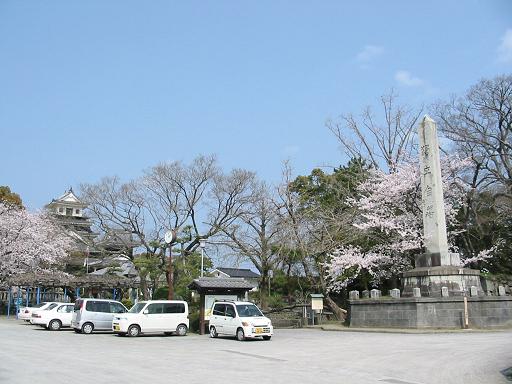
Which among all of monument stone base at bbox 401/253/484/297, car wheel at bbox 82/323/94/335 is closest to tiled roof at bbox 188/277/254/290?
car wheel at bbox 82/323/94/335

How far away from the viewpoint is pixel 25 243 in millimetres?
42438

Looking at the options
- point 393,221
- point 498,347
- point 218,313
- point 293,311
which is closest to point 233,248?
point 293,311

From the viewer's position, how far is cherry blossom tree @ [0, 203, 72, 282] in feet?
138

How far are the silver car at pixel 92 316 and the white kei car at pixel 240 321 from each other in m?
6.31

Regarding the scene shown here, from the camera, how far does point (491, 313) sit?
2456 cm

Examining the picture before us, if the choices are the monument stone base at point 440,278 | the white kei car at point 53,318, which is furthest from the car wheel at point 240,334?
the white kei car at point 53,318

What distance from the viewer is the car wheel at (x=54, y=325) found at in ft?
92.7

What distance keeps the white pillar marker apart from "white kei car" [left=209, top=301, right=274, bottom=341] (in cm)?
1009

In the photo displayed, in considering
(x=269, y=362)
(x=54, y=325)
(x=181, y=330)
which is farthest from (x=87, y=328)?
(x=269, y=362)

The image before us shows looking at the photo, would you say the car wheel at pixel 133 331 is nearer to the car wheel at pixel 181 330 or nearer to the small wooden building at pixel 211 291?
the car wheel at pixel 181 330

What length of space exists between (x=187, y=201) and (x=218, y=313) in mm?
22562

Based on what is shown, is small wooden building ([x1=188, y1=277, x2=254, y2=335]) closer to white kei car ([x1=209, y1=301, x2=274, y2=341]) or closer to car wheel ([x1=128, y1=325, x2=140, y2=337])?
white kei car ([x1=209, y1=301, x2=274, y2=341])

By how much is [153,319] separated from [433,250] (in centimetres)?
1508

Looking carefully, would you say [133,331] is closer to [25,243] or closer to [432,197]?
[432,197]
